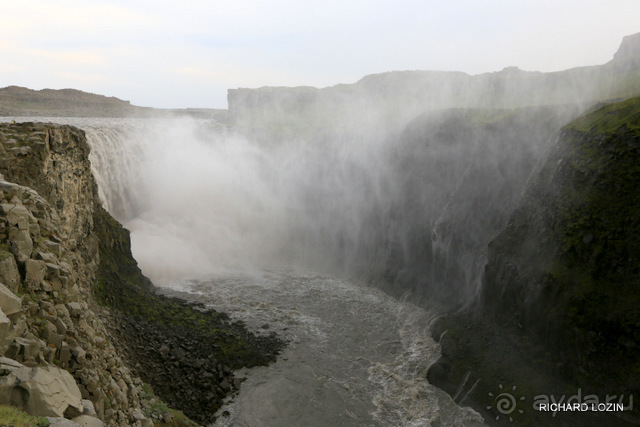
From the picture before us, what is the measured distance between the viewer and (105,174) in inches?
1801

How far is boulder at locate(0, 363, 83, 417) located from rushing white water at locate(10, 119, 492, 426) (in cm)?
1527

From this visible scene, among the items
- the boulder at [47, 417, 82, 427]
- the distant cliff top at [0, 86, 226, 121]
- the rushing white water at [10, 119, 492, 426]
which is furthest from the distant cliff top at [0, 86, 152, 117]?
the boulder at [47, 417, 82, 427]

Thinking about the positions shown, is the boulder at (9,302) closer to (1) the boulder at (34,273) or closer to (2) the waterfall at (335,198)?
(1) the boulder at (34,273)

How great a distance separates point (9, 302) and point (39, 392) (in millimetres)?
2343

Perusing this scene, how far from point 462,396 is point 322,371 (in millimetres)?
8528

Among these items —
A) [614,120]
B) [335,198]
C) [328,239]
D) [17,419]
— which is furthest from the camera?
[335,198]

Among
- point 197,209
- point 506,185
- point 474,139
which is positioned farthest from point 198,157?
point 506,185

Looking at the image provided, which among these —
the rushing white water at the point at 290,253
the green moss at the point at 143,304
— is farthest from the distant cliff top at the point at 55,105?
the green moss at the point at 143,304

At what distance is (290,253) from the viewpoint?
55.5m

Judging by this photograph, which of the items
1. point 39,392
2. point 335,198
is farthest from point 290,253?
point 39,392

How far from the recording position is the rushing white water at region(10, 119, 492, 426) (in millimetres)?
25531

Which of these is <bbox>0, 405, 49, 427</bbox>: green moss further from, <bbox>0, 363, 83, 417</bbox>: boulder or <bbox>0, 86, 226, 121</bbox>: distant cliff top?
<bbox>0, 86, 226, 121</bbox>: distant cliff top

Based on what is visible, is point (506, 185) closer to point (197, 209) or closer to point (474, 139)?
point (474, 139)

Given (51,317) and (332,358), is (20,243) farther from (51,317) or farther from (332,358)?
(332,358)
